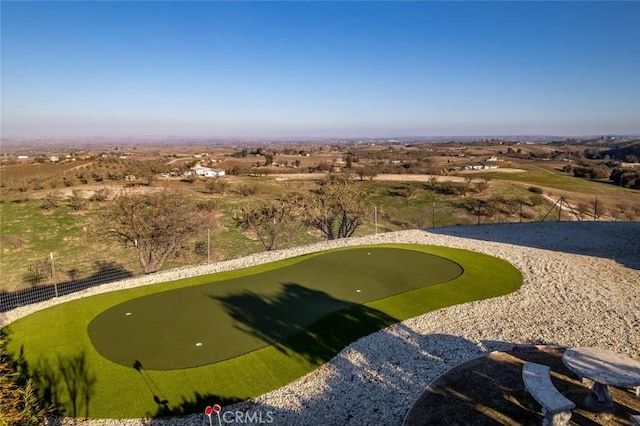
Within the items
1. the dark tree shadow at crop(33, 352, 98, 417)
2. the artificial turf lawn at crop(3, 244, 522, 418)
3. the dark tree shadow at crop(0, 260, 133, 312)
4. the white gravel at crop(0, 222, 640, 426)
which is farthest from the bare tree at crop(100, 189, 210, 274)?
the dark tree shadow at crop(33, 352, 98, 417)

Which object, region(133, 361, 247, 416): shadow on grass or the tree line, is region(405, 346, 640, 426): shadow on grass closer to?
region(133, 361, 247, 416): shadow on grass

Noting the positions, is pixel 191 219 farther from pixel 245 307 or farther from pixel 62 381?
pixel 62 381

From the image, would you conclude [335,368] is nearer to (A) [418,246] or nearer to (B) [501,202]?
(A) [418,246]

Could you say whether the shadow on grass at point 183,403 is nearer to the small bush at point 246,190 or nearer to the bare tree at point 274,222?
the bare tree at point 274,222

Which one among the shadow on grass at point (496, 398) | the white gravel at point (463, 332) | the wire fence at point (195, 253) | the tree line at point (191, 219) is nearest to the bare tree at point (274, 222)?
the tree line at point (191, 219)

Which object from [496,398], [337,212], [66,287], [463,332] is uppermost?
[337,212]

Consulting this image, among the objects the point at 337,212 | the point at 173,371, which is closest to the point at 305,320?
the point at 173,371
